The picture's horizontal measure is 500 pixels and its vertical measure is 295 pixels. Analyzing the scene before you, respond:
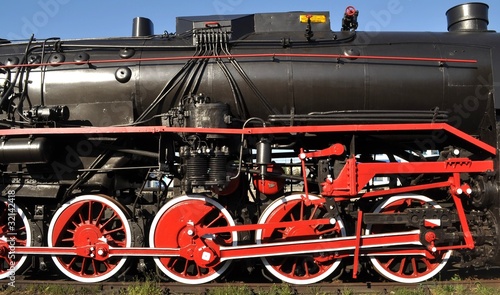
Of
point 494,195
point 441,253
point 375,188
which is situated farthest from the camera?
point 375,188

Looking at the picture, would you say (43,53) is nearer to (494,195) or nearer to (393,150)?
(393,150)

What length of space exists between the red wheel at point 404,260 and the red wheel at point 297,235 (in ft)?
1.94

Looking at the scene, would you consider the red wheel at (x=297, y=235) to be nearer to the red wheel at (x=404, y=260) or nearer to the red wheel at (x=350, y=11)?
the red wheel at (x=404, y=260)

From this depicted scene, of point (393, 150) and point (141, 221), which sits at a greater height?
point (393, 150)

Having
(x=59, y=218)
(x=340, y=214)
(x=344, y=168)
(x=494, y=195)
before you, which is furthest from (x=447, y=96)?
(x=59, y=218)

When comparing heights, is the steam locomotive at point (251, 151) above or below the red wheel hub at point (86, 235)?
above

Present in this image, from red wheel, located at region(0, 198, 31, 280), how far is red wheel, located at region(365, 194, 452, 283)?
482 cm

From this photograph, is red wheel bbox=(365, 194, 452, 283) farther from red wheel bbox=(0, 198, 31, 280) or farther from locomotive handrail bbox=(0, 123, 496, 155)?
red wheel bbox=(0, 198, 31, 280)

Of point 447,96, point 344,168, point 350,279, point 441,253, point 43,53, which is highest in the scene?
point 43,53

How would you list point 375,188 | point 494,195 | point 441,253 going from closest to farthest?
1. point 494,195
2. point 441,253
3. point 375,188

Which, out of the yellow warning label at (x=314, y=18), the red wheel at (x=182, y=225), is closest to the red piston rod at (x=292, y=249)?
the red wheel at (x=182, y=225)

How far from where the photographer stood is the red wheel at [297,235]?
16.5ft

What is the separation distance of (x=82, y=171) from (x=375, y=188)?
13.7ft

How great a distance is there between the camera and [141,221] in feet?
17.1
